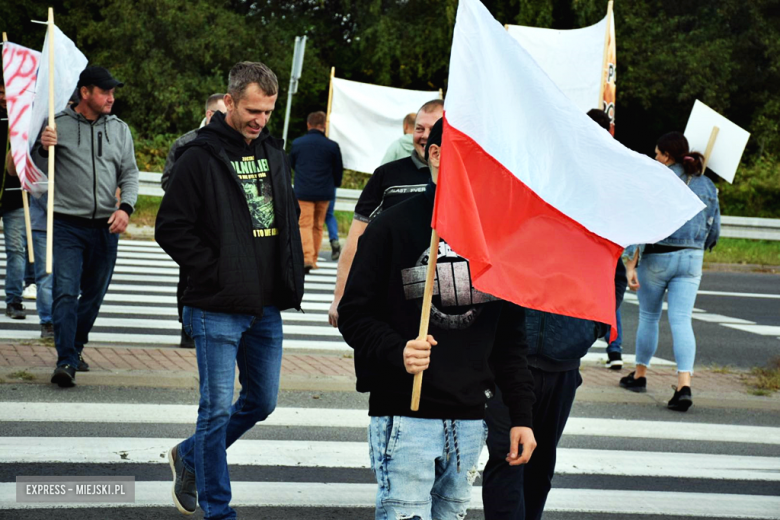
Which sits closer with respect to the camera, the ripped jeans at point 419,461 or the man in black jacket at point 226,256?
the ripped jeans at point 419,461

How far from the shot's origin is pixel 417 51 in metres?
29.7

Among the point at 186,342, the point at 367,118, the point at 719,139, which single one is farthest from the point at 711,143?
the point at 367,118

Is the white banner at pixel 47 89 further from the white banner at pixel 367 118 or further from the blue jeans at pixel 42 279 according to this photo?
the white banner at pixel 367 118

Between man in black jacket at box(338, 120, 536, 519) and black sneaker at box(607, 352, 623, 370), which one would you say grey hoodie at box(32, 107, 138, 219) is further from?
black sneaker at box(607, 352, 623, 370)

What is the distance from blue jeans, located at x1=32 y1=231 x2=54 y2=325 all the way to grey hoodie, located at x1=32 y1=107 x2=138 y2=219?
938 mm

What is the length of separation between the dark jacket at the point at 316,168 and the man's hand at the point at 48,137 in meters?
7.98

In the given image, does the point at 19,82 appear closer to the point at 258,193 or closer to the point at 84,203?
the point at 84,203

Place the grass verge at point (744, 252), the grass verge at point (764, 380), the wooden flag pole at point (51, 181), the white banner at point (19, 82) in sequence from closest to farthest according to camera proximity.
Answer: the wooden flag pole at point (51, 181) → the white banner at point (19, 82) → the grass verge at point (764, 380) → the grass verge at point (744, 252)

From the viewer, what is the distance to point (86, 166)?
7141 mm

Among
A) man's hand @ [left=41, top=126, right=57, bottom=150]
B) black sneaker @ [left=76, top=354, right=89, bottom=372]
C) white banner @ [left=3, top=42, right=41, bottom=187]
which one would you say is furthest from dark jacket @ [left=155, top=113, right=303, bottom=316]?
white banner @ [left=3, top=42, right=41, bottom=187]

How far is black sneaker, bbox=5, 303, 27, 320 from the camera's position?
31.7 ft

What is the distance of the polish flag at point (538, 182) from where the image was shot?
353 cm

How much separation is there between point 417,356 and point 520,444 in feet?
2.22

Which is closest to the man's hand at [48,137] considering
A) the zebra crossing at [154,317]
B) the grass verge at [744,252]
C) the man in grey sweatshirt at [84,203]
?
the man in grey sweatshirt at [84,203]
